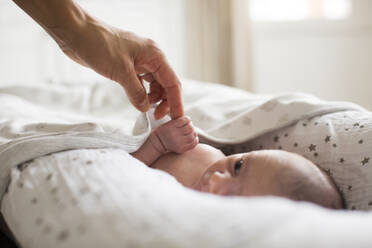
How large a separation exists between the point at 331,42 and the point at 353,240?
2.82 metres

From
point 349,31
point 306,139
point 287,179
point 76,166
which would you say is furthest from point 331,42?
point 76,166

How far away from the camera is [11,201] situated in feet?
2.45

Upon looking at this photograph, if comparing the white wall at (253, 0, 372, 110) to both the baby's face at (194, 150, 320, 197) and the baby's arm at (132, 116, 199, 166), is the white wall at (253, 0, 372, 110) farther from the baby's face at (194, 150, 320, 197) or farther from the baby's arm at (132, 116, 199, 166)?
the baby's face at (194, 150, 320, 197)

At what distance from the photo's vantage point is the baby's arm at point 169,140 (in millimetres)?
1089

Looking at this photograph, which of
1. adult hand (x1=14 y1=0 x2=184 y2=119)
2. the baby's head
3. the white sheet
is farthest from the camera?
adult hand (x1=14 y1=0 x2=184 y2=119)

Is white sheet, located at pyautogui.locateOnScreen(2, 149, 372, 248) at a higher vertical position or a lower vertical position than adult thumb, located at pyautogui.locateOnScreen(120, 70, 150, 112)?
lower

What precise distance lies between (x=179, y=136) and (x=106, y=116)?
0.56m

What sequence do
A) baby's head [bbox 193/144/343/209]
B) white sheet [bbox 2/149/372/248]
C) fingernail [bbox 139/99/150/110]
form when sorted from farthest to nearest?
fingernail [bbox 139/99/150/110], baby's head [bbox 193/144/343/209], white sheet [bbox 2/149/372/248]

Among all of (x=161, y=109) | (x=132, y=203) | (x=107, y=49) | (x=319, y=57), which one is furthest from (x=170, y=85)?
(x=319, y=57)

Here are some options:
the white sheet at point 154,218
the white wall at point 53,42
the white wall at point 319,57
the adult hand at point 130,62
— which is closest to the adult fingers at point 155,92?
the adult hand at point 130,62

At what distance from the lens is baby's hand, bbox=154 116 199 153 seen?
1.09 metres

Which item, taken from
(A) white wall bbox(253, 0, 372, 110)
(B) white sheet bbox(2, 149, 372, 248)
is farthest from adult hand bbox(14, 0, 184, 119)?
(A) white wall bbox(253, 0, 372, 110)

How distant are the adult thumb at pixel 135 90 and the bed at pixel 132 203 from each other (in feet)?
0.28

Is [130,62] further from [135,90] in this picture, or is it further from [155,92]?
[155,92]
